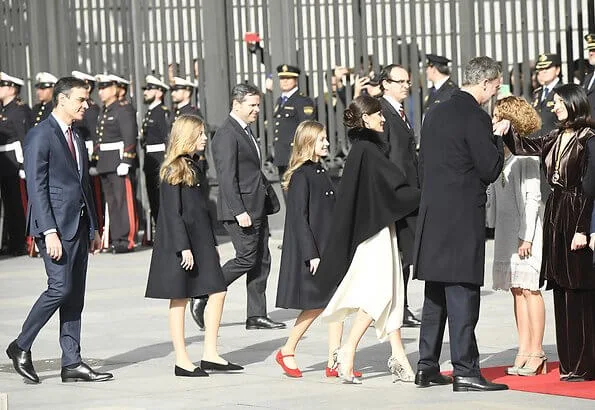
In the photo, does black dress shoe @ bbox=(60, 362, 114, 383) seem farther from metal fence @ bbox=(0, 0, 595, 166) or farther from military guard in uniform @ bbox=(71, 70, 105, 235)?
metal fence @ bbox=(0, 0, 595, 166)

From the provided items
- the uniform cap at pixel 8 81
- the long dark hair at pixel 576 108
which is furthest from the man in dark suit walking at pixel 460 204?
the uniform cap at pixel 8 81

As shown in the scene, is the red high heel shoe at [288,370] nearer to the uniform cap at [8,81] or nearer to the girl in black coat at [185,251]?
the girl in black coat at [185,251]

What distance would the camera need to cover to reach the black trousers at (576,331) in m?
9.39

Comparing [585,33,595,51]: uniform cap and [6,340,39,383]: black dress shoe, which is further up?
[585,33,595,51]: uniform cap

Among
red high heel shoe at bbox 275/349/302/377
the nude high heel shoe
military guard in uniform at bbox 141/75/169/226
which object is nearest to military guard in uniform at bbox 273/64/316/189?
military guard in uniform at bbox 141/75/169/226

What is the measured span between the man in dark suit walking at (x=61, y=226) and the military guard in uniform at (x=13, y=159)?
Result: 867cm

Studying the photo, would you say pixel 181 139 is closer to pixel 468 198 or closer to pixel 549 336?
pixel 468 198

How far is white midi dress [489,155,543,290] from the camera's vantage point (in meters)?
9.73

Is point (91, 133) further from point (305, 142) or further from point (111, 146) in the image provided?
point (305, 142)

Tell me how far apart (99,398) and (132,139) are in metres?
9.31

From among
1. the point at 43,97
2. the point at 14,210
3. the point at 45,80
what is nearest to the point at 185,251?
the point at 43,97

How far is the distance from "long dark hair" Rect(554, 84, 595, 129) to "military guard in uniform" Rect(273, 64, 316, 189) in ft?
27.6

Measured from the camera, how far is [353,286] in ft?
31.7

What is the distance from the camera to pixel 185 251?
10016 mm
